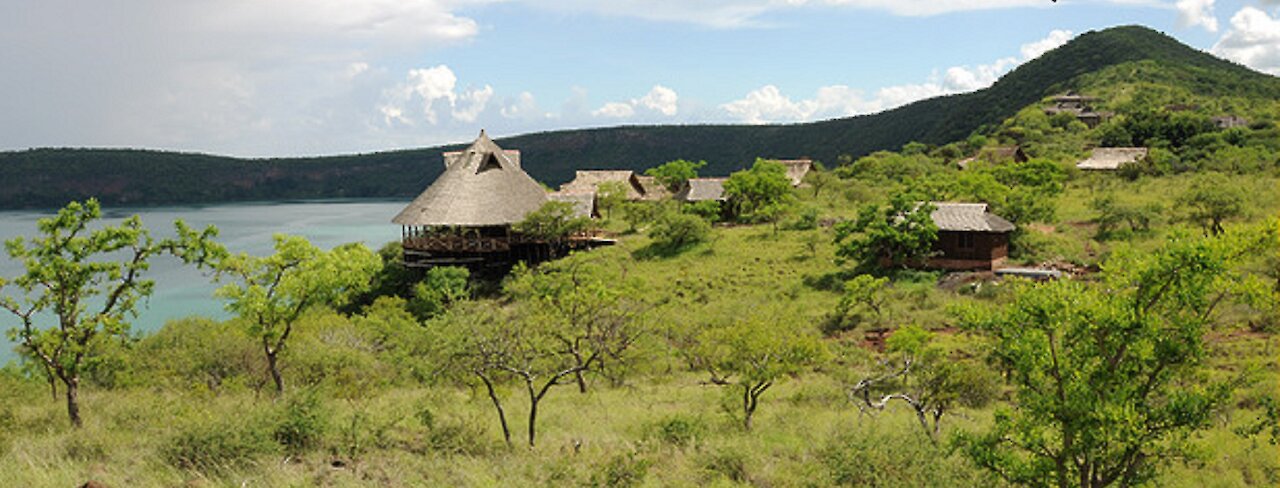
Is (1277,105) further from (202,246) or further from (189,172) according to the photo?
(189,172)

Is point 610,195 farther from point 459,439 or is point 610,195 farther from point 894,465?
point 894,465

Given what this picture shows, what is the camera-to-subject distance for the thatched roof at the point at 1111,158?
5284 centimetres

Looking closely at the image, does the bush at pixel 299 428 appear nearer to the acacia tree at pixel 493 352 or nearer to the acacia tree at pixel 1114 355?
the acacia tree at pixel 493 352

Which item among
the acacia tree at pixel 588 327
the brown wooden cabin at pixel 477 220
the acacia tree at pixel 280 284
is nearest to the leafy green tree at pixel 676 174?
the brown wooden cabin at pixel 477 220

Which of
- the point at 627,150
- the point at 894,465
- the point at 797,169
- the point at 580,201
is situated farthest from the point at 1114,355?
the point at 627,150

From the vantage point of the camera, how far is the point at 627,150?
165375 mm

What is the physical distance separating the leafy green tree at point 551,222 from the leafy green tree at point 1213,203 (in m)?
27.1

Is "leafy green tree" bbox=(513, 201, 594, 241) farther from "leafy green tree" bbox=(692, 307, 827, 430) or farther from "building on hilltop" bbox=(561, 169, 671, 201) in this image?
"leafy green tree" bbox=(692, 307, 827, 430)

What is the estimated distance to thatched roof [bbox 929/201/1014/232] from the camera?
99.9ft

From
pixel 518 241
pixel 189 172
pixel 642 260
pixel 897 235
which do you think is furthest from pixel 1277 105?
pixel 189 172

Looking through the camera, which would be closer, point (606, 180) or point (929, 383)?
point (929, 383)

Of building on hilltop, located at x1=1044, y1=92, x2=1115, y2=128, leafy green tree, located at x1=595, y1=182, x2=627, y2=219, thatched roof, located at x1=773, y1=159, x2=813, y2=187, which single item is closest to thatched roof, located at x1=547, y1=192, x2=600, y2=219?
leafy green tree, located at x1=595, y1=182, x2=627, y2=219

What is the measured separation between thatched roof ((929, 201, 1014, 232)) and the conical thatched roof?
67.0ft

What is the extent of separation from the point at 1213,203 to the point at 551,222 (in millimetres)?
28613
